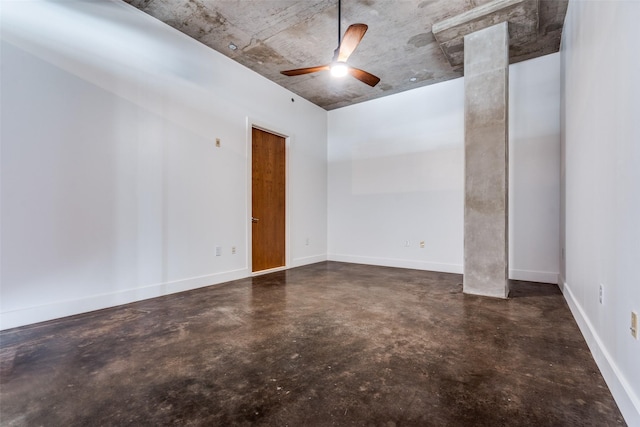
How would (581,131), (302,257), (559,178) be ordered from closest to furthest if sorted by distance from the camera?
1. (581,131)
2. (559,178)
3. (302,257)

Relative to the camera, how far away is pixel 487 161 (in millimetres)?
3436

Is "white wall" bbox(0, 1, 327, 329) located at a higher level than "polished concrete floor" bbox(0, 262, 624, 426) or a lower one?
higher

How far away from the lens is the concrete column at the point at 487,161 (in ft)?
11.0

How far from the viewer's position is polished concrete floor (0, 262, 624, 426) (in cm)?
144

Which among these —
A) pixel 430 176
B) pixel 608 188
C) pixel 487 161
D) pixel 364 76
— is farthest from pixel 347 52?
pixel 430 176

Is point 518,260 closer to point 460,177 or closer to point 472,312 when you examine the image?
point 460,177

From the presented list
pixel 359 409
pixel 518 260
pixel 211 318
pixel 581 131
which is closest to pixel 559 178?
pixel 518 260

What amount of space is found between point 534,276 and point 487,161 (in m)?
2.03

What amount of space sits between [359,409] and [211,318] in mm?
1789

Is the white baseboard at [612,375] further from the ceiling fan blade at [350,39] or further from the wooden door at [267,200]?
the wooden door at [267,200]

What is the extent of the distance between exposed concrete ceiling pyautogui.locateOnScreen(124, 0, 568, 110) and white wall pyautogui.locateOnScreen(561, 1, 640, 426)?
2.34 feet

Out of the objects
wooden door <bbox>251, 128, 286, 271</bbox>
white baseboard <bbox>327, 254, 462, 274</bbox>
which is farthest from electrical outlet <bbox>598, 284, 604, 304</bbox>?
wooden door <bbox>251, 128, 286, 271</bbox>

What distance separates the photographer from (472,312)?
2900mm

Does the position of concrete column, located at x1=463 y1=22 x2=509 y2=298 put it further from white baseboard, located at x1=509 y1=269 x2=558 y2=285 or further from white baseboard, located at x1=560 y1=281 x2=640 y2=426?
white baseboard, located at x1=509 y1=269 x2=558 y2=285
